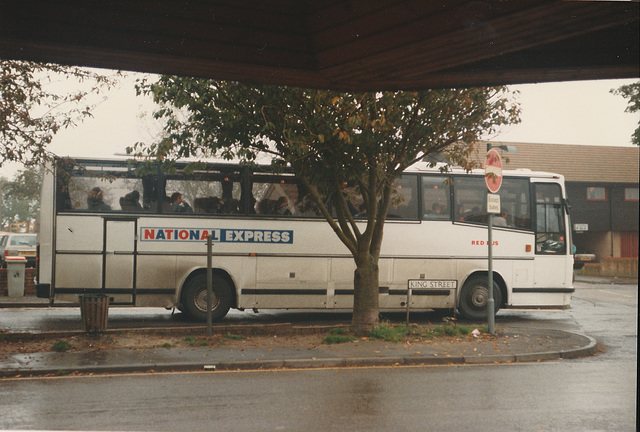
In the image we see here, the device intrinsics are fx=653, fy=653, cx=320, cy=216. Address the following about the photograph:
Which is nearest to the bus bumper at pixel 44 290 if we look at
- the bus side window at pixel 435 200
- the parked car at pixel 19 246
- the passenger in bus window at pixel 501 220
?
the bus side window at pixel 435 200

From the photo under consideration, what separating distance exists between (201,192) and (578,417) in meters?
10.2

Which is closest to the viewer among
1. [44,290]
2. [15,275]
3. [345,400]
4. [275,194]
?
[345,400]

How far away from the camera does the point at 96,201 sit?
14672mm

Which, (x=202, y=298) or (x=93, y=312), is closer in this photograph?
(x=93, y=312)

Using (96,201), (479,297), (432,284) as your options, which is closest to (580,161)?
(479,297)

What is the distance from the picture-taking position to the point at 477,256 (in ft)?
53.1

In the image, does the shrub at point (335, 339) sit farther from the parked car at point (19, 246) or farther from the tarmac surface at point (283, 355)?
the parked car at point (19, 246)

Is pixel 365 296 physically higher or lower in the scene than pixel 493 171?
lower

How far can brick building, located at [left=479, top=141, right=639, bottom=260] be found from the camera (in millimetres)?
43719

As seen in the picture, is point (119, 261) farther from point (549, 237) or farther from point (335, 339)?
point (549, 237)

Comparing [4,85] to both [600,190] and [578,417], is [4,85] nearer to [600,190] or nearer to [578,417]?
[578,417]

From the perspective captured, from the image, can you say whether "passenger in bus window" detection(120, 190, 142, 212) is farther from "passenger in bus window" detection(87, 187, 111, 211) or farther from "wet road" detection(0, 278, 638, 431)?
"wet road" detection(0, 278, 638, 431)

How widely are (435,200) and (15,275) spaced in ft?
42.1

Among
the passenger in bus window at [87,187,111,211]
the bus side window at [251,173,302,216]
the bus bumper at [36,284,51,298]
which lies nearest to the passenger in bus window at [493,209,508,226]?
the bus side window at [251,173,302,216]
